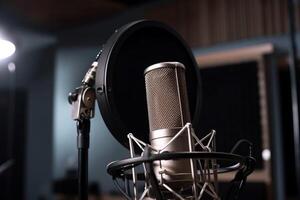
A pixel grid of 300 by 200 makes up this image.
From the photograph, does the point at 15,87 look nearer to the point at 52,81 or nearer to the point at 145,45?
the point at 52,81

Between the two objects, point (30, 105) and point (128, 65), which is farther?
point (30, 105)

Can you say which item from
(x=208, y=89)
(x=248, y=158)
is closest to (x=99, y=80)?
(x=248, y=158)

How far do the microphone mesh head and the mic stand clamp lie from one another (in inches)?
4.4

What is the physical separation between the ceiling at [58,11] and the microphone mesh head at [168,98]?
8.23 ft

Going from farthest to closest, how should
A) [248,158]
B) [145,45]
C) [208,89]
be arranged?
[208,89], [145,45], [248,158]

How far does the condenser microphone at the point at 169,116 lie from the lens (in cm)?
41

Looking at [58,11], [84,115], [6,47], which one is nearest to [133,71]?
[84,115]

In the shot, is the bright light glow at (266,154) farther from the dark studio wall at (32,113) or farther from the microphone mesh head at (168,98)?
the microphone mesh head at (168,98)

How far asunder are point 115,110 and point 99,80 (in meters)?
0.04

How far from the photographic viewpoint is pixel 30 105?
3539 millimetres

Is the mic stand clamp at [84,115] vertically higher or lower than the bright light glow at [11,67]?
lower

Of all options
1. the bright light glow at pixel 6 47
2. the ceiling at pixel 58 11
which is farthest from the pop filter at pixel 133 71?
the ceiling at pixel 58 11

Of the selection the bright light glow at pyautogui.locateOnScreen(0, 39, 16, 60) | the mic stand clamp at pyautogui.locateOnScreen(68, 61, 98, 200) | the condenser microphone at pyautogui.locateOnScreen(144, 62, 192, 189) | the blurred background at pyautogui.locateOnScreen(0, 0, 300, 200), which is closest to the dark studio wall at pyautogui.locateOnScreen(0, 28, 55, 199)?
the blurred background at pyautogui.locateOnScreen(0, 0, 300, 200)

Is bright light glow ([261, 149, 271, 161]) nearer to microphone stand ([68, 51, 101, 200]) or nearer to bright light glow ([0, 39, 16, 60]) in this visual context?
bright light glow ([0, 39, 16, 60])
